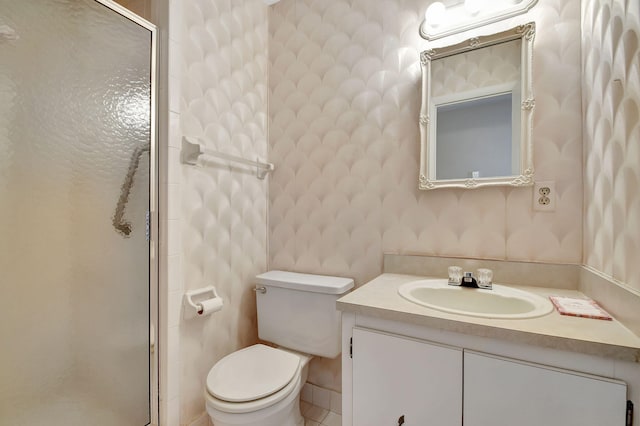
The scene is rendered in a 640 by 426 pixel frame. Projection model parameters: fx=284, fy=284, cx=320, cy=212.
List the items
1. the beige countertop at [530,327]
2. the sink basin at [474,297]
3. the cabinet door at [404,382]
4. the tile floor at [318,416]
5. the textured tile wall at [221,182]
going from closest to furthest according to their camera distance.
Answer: the beige countertop at [530,327], the cabinet door at [404,382], the sink basin at [474,297], the textured tile wall at [221,182], the tile floor at [318,416]

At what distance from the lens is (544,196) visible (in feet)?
3.93

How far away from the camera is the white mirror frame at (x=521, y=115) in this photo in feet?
3.93

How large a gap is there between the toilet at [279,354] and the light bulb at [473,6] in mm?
1409

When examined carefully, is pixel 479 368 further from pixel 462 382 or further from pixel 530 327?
pixel 530 327

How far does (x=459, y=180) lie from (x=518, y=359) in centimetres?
80

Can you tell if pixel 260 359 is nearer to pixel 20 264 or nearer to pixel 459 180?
pixel 20 264

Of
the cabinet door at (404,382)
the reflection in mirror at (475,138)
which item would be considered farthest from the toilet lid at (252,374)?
the reflection in mirror at (475,138)

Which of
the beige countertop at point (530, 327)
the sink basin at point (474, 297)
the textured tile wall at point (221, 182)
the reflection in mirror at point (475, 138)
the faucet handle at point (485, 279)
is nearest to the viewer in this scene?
the beige countertop at point (530, 327)

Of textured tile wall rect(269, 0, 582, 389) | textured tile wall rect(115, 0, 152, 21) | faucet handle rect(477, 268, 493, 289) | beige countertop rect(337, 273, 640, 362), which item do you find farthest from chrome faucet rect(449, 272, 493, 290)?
textured tile wall rect(115, 0, 152, 21)

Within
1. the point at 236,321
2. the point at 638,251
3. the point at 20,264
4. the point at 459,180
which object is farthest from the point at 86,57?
the point at 638,251

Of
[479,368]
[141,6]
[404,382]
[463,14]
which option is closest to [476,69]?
[463,14]

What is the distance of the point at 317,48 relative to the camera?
1720 millimetres

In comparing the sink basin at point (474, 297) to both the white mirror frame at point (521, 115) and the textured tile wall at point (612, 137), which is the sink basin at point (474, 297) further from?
the white mirror frame at point (521, 115)

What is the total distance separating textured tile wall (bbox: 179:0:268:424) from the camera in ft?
4.47
